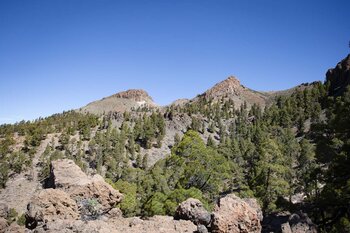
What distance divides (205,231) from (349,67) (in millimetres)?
156589

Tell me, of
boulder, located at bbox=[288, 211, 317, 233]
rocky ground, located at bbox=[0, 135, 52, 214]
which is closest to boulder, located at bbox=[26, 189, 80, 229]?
boulder, located at bbox=[288, 211, 317, 233]

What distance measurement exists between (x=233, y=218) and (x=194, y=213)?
250 cm

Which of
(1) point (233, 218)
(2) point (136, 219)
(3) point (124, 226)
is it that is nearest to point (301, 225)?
(1) point (233, 218)

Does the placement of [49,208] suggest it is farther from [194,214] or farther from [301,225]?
[301,225]

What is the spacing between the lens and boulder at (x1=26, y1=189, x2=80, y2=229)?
14.7 m

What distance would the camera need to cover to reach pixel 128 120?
12512cm

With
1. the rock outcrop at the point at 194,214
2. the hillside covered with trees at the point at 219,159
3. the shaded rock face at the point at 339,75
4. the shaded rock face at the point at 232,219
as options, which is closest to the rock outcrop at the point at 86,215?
the rock outcrop at the point at 194,214

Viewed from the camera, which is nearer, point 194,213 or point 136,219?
point 136,219

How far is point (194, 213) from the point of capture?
1519cm

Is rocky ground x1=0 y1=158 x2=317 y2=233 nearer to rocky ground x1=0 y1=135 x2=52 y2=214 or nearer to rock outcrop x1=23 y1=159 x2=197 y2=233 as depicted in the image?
rock outcrop x1=23 y1=159 x2=197 y2=233

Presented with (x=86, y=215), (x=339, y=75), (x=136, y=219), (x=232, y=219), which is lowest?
(x=232, y=219)

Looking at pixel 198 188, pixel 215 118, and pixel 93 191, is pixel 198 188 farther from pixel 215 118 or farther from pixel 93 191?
pixel 215 118

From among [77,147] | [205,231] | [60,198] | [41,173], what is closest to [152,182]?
[60,198]

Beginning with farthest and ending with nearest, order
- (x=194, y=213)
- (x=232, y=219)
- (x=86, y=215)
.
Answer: (x=86, y=215) < (x=194, y=213) < (x=232, y=219)
